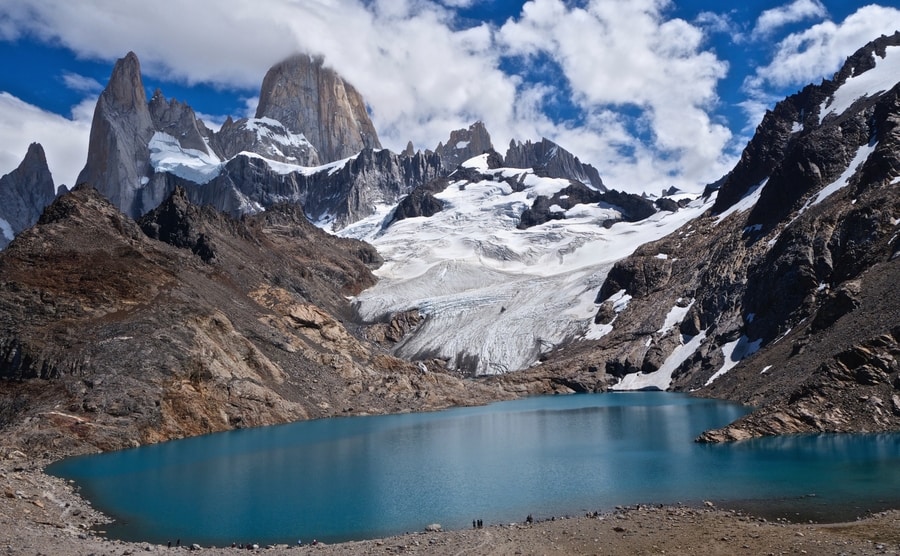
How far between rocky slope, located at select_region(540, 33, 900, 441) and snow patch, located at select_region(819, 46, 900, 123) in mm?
397

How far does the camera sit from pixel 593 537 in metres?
24.6

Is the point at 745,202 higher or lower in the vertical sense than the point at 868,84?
lower

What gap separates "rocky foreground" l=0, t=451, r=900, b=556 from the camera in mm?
22016

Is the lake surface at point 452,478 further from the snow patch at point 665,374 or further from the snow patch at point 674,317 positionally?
the snow patch at point 674,317

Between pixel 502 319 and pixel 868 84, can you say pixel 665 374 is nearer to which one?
pixel 502 319

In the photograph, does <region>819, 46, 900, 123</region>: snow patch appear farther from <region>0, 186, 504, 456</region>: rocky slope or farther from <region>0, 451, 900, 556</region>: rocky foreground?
<region>0, 451, 900, 556</region>: rocky foreground

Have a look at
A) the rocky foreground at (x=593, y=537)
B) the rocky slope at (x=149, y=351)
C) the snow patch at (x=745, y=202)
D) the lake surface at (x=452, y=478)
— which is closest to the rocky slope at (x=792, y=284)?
the snow patch at (x=745, y=202)

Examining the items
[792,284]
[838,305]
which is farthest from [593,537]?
[792,284]

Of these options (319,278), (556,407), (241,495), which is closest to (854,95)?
(556,407)

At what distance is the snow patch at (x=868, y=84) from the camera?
11543 cm

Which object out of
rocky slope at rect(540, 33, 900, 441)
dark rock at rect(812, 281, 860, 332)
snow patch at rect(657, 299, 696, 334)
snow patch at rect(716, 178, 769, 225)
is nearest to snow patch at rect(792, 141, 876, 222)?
rocky slope at rect(540, 33, 900, 441)

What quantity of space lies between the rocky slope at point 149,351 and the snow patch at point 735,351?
2944 cm

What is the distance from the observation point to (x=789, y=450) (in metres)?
40.8

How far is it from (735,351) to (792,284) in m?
11.0
